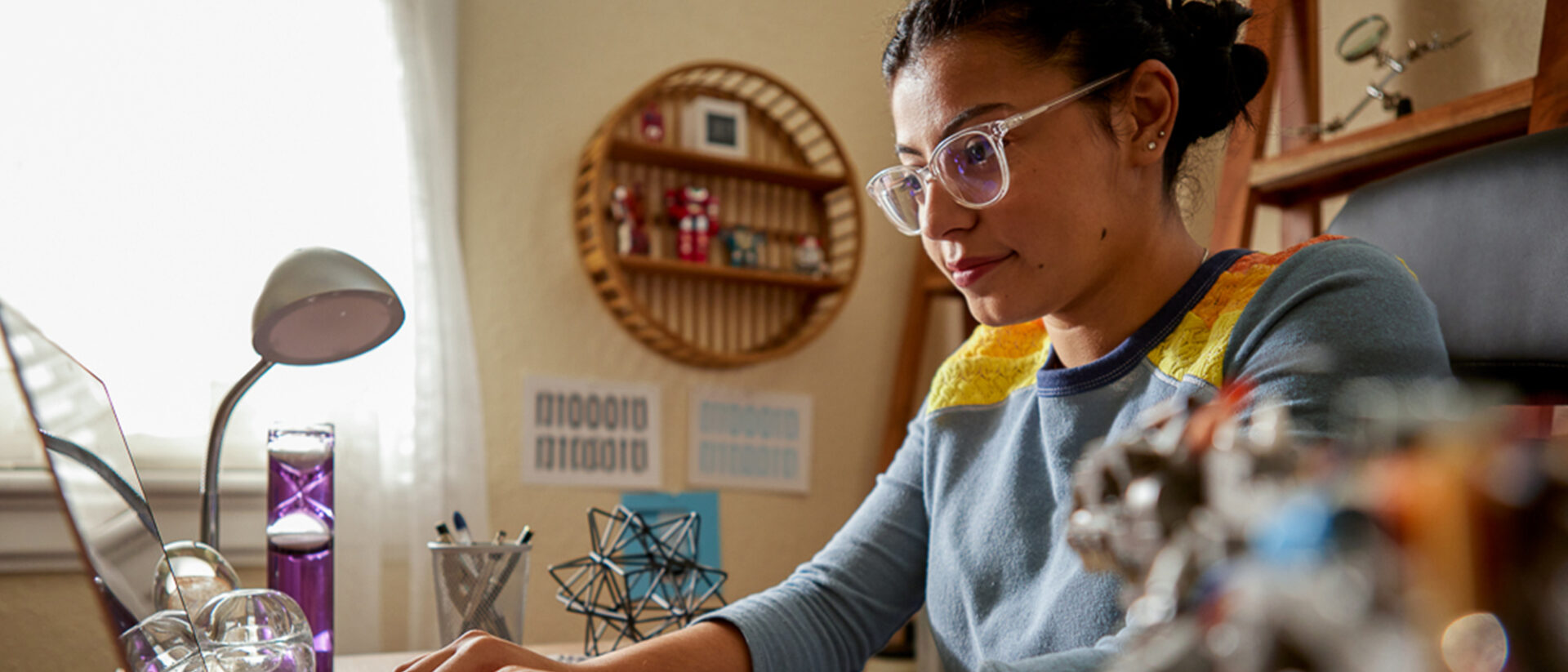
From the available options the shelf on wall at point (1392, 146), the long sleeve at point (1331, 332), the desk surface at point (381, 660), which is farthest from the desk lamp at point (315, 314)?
the shelf on wall at point (1392, 146)

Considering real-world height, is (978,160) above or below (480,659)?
above

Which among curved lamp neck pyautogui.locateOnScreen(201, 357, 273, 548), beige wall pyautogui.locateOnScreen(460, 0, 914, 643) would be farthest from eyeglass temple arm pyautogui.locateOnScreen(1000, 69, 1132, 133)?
beige wall pyautogui.locateOnScreen(460, 0, 914, 643)

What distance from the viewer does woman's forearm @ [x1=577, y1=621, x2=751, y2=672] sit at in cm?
83

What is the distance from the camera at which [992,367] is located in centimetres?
110

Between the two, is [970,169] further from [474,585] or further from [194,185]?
[194,185]

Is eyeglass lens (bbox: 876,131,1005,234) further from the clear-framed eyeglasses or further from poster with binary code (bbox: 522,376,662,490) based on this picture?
poster with binary code (bbox: 522,376,662,490)

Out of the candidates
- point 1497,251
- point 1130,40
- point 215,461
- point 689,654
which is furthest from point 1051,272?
point 215,461

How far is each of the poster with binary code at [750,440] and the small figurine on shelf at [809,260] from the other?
0.32 meters

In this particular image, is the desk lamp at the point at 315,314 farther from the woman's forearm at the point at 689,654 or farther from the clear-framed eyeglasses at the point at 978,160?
the clear-framed eyeglasses at the point at 978,160

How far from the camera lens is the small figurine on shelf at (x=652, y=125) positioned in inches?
98.7

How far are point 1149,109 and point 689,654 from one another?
0.60 metres

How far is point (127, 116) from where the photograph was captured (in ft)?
6.31

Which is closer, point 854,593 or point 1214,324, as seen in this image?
point 1214,324

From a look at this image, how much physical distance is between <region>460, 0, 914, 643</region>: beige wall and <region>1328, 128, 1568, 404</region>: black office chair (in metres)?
1.37
